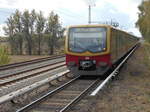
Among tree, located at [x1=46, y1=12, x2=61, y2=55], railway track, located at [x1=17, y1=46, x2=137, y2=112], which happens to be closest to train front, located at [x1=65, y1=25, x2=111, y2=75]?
railway track, located at [x1=17, y1=46, x2=137, y2=112]

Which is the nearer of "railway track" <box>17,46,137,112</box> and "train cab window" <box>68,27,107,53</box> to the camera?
"railway track" <box>17,46,137,112</box>

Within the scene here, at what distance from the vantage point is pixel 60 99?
10797mm

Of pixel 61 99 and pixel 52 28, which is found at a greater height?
pixel 52 28

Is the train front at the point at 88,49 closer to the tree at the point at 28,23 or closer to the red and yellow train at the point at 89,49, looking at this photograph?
the red and yellow train at the point at 89,49

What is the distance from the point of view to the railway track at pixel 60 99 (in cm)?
931

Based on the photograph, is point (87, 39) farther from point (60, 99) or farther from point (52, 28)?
point (52, 28)

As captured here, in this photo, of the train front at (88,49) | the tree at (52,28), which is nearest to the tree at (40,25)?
the tree at (52,28)

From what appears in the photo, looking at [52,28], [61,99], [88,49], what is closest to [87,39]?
[88,49]

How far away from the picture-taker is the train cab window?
15.7 m

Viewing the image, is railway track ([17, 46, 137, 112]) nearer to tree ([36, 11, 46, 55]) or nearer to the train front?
the train front

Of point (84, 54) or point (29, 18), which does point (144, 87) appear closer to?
point (84, 54)

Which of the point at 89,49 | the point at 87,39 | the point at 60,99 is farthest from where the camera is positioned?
the point at 87,39

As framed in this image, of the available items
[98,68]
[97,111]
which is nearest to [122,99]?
[97,111]

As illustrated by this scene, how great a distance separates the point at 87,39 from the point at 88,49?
0.51 m
